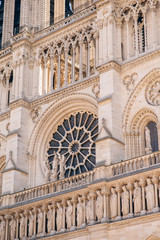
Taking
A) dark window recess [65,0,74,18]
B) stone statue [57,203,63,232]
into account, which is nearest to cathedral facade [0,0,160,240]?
stone statue [57,203,63,232]

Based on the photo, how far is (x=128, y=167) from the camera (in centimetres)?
1998

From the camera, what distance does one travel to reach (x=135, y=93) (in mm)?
21984

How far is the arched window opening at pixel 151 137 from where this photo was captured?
2000 cm

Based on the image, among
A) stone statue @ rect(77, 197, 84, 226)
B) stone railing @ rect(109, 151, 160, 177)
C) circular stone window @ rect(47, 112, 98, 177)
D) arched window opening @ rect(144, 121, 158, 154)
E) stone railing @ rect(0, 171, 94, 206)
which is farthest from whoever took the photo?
circular stone window @ rect(47, 112, 98, 177)

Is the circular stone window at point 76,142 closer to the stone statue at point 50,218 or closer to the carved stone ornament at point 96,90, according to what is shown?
the carved stone ornament at point 96,90

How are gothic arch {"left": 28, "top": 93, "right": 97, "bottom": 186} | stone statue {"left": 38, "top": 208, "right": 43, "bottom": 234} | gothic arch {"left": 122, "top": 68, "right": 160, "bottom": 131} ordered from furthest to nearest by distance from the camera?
1. gothic arch {"left": 28, "top": 93, "right": 97, "bottom": 186}
2. stone statue {"left": 38, "top": 208, "right": 43, "bottom": 234}
3. gothic arch {"left": 122, "top": 68, "right": 160, "bottom": 131}

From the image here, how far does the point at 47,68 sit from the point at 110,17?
485 cm

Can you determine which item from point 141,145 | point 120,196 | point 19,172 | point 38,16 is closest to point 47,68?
point 38,16

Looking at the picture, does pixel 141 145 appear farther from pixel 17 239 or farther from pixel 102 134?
pixel 17 239

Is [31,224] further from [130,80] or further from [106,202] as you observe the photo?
[130,80]

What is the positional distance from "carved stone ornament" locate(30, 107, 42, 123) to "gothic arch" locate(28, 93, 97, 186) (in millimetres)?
342

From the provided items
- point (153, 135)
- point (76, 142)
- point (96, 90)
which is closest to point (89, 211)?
point (153, 135)

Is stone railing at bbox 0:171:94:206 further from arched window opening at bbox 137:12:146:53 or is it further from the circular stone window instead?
arched window opening at bbox 137:12:146:53

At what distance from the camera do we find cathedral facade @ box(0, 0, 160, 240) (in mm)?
19578
